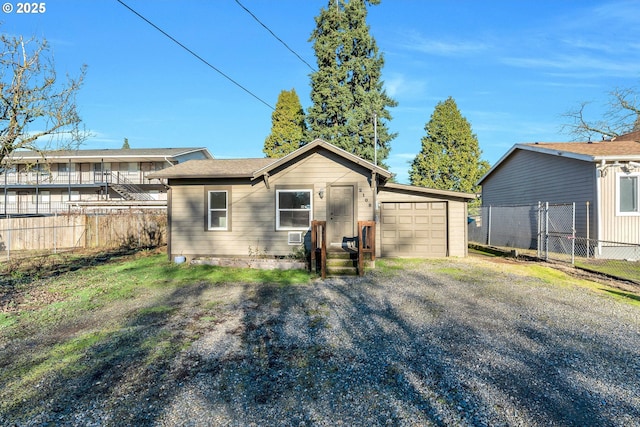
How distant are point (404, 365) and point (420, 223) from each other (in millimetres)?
8933

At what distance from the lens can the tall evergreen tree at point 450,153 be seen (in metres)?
27.8

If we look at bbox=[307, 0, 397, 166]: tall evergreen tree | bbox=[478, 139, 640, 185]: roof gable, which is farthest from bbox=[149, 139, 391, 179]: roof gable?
bbox=[307, 0, 397, 166]: tall evergreen tree

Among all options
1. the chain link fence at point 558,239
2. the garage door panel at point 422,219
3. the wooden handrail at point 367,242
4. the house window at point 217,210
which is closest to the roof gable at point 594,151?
the chain link fence at point 558,239

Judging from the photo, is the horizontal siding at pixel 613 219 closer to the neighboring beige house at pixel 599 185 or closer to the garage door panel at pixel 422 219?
the neighboring beige house at pixel 599 185

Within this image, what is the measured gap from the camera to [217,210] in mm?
11750

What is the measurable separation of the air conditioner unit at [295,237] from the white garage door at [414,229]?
3114 millimetres

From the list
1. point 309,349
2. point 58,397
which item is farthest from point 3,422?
point 309,349

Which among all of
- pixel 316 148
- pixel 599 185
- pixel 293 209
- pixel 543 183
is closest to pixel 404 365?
pixel 293 209

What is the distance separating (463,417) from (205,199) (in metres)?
10.4

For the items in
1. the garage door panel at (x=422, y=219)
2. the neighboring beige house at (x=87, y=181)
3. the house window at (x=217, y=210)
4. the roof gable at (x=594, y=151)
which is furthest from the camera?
the neighboring beige house at (x=87, y=181)

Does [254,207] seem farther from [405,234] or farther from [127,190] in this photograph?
[127,190]

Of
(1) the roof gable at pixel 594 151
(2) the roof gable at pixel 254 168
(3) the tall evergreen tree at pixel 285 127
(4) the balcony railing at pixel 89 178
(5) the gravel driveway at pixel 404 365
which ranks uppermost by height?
(3) the tall evergreen tree at pixel 285 127

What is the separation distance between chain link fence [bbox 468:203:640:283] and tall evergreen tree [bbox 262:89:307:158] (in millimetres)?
17517

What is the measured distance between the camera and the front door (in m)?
11.2
